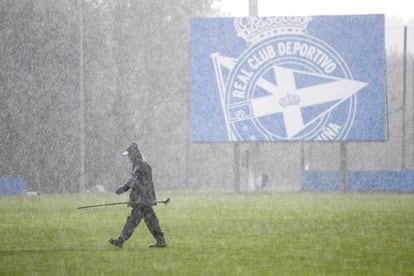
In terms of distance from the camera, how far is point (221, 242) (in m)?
19.5

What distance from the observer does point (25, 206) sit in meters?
35.0

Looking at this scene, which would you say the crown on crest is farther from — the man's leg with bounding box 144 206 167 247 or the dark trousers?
the dark trousers

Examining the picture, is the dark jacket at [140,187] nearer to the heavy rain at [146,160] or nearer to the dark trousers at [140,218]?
the dark trousers at [140,218]

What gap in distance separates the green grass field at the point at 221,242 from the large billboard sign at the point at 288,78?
13.1 metres

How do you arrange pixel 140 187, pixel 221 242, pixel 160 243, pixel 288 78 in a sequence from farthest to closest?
pixel 288 78, pixel 221 242, pixel 160 243, pixel 140 187

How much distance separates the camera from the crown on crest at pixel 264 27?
4581 cm

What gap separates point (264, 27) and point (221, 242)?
27347 mm

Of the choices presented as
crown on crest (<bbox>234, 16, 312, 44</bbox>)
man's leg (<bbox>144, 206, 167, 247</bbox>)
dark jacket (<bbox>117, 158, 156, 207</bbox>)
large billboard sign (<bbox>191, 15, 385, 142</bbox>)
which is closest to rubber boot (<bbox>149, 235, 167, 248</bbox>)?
man's leg (<bbox>144, 206, 167, 247</bbox>)

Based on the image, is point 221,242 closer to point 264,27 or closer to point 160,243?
point 160,243

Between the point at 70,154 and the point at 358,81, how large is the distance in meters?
16.0

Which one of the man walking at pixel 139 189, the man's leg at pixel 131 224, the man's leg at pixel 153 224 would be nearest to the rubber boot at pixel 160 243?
the man's leg at pixel 153 224

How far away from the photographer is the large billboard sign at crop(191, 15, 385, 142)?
45469 millimetres

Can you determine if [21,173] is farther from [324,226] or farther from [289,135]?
[324,226]

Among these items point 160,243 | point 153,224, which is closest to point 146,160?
point 160,243
